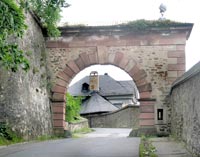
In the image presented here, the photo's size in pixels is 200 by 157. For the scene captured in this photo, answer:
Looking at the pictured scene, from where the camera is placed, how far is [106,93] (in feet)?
176

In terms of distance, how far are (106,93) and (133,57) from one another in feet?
122

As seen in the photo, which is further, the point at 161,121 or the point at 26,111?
the point at 161,121

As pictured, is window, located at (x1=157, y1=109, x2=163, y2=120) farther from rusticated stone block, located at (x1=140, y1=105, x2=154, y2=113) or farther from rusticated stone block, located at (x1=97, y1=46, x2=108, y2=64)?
rusticated stone block, located at (x1=97, y1=46, x2=108, y2=64)

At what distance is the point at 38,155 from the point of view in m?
7.70

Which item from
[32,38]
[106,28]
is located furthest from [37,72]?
[106,28]

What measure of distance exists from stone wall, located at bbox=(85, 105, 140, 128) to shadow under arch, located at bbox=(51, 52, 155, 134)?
679 inches

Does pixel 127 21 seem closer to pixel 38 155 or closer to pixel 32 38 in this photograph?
pixel 32 38

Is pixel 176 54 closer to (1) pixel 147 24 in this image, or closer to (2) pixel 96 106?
(1) pixel 147 24

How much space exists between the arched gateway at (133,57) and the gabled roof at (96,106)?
2736 centimetres

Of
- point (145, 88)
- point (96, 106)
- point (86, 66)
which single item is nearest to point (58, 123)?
point (86, 66)

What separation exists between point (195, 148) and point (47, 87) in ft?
33.1

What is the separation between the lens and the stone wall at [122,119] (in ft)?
110

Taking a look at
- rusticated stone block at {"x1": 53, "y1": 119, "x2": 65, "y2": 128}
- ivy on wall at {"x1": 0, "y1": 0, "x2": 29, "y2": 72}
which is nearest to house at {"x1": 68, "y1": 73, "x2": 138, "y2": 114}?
rusticated stone block at {"x1": 53, "y1": 119, "x2": 65, "y2": 128}

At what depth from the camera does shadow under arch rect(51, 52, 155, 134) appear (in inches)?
631
